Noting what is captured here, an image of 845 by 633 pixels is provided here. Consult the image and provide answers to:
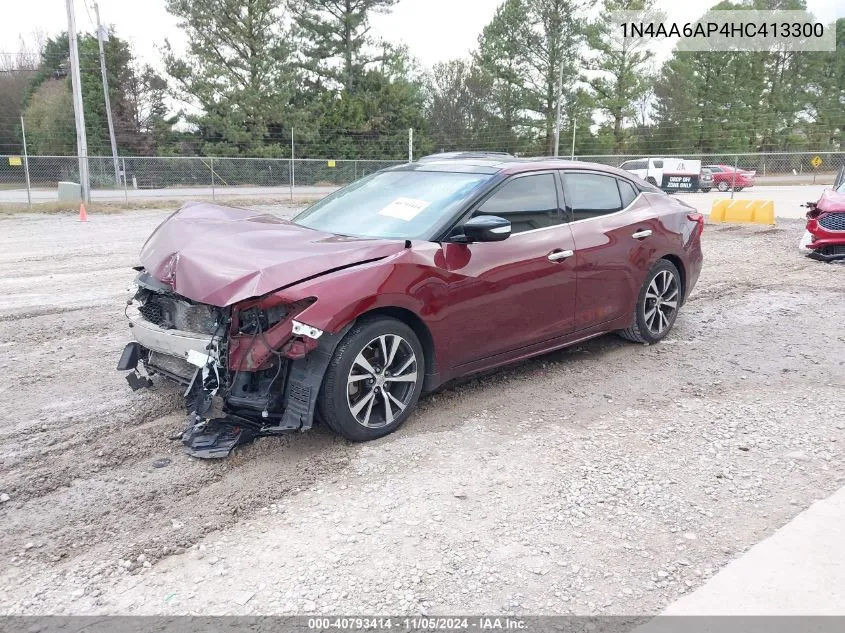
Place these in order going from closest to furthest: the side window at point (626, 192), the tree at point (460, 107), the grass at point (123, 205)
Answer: the side window at point (626, 192), the grass at point (123, 205), the tree at point (460, 107)

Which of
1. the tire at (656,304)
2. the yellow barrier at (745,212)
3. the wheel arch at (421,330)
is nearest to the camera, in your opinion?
the wheel arch at (421,330)

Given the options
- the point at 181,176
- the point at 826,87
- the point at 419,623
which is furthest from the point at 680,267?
the point at 826,87

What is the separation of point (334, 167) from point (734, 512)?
26.1 metres

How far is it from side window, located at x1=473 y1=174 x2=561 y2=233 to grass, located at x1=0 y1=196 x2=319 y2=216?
48.2 ft

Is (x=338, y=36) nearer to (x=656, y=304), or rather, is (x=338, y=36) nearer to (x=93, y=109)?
(x=93, y=109)

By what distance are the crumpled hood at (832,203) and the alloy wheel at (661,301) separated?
18.8ft

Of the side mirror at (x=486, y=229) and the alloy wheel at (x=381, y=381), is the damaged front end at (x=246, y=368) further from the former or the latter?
the side mirror at (x=486, y=229)

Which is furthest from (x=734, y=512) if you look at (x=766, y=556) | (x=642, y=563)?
(x=642, y=563)

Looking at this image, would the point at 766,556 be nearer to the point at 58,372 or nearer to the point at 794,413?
the point at 794,413

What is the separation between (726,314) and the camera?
745 cm

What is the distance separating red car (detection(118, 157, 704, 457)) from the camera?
12.4 ft

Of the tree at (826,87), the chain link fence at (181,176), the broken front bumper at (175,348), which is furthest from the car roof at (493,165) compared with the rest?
A: the tree at (826,87)

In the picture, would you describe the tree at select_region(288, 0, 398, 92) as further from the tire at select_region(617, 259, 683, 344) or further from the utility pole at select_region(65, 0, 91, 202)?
the tire at select_region(617, 259, 683, 344)

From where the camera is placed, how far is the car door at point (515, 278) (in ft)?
14.6
